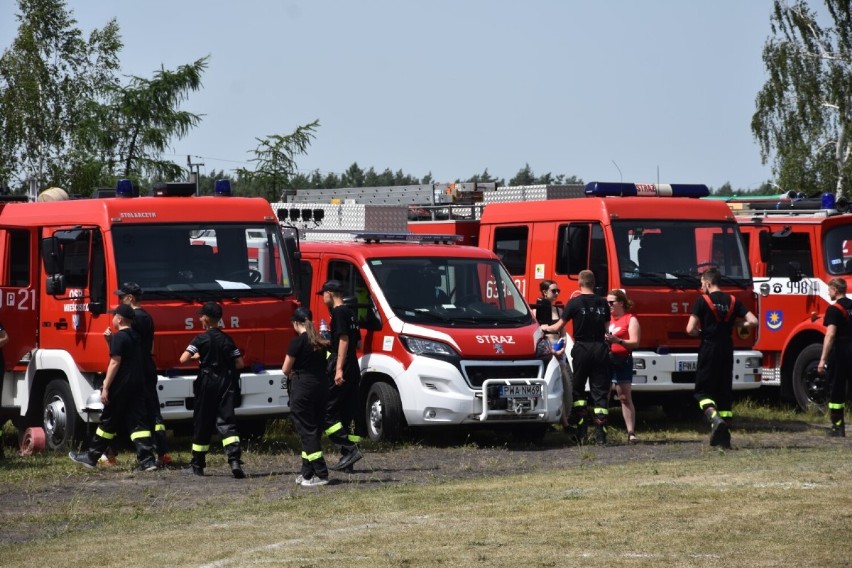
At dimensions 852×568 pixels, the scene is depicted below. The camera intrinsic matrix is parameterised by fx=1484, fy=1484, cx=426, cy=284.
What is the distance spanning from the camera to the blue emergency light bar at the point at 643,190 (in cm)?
1788

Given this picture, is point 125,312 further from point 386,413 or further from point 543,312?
point 543,312

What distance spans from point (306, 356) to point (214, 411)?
1201 mm

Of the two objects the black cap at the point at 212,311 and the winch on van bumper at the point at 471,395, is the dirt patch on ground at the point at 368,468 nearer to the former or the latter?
the winch on van bumper at the point at 471,395

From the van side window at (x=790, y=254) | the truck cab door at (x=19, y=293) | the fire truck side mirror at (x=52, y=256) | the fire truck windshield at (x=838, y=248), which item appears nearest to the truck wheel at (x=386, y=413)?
the fire truck side mirror at (x=52, y=256)

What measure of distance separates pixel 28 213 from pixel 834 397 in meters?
8.83

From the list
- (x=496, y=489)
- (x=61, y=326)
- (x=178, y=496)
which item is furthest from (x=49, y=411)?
(x=496, y=489)

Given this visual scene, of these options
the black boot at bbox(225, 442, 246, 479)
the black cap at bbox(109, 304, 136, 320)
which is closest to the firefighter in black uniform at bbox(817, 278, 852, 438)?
the black boot at bbox(225, 442, 246, 479)

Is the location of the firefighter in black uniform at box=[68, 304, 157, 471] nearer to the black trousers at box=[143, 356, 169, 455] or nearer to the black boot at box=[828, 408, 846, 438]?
the black trousers at box=[143, 356, 169, 455]

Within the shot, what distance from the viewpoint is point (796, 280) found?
18125 mm

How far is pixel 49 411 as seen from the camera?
596 inches

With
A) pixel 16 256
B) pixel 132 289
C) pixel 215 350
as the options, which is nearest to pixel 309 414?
pixel 215 350

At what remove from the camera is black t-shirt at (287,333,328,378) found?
12461 millimetres

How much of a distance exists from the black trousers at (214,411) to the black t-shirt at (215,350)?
0.28 ft

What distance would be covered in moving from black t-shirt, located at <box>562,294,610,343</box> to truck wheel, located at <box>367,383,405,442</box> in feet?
6.36
